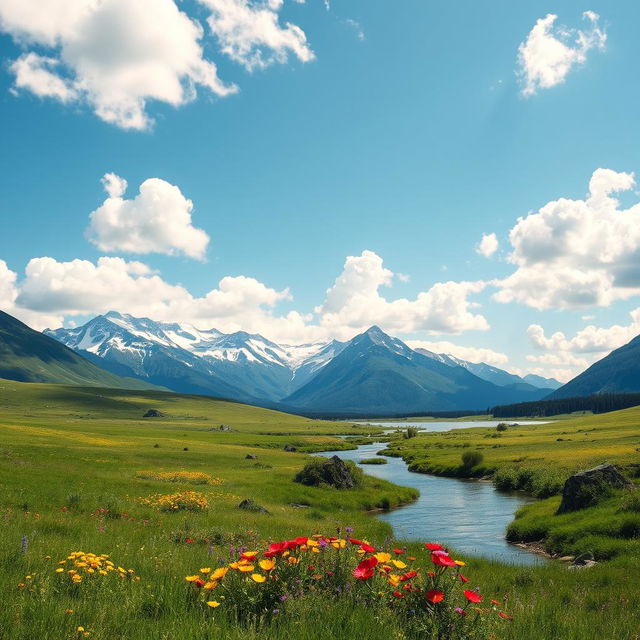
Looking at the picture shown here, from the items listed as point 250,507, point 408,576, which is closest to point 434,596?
point 408,576

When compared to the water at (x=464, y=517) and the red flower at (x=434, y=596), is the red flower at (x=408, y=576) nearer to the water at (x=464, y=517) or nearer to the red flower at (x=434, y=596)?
the red flower at (x=434, y=596)

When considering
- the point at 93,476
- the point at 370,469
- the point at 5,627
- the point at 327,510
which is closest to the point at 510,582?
the point at 5,627

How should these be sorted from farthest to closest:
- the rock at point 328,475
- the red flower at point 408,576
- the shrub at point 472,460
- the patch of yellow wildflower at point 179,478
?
the shrub at point 472,460 → the rock at point 328,475 → the patch of yellow wildflower at point 179,478 → the red flower at point 408,576

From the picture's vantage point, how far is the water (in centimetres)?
2784

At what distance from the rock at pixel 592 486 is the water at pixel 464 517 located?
5.08 m

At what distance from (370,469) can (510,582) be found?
5938 centimetres

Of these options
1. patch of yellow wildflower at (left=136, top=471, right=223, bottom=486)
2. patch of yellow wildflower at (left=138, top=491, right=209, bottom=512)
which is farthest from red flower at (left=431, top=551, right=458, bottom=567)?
patch of yellow wildflower at (left=136, top=471, right=223, bottom=486)

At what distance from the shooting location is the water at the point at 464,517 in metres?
27.8

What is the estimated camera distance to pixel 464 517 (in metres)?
37.0

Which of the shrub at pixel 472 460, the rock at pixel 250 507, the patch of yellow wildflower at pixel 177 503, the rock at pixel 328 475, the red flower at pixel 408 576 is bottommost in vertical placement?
the shrub at pixel 472 460

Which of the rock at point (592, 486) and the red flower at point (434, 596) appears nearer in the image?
the red flower at point (434, 596)

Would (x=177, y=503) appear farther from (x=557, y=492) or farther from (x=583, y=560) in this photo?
(x=557, y=492)

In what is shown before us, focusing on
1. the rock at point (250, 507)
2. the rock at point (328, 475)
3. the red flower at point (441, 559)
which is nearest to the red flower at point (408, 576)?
the red flower at point (441, 559)

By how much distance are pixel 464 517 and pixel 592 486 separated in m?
10.2
